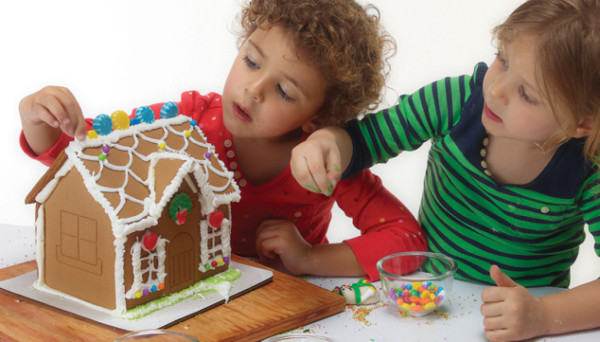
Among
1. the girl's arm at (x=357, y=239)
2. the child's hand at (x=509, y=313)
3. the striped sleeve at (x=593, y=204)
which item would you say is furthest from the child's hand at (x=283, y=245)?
the striped sleeve at (x=593, y=204)

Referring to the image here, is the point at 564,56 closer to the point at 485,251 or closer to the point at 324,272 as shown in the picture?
the point at 485,251

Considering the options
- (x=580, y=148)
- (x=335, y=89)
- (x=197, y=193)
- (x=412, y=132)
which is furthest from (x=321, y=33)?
(x=580, y=148)

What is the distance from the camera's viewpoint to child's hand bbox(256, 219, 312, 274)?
1.25 meters

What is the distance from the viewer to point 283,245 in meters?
1.26

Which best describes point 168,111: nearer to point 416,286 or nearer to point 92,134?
point 92,134

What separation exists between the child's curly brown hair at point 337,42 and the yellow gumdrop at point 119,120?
324 millimetres

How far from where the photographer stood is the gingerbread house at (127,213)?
1001mm

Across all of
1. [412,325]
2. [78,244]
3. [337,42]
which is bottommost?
[412,325]

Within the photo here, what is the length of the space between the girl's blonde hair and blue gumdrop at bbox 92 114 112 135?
2.04 feet

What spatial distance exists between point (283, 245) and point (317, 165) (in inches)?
9.5

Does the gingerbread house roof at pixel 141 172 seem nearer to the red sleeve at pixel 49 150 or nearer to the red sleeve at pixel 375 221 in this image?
the red sleeve at pixel 49 150

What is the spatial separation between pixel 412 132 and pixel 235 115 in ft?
1.03

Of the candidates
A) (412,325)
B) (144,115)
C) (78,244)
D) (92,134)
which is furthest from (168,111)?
(412,325)

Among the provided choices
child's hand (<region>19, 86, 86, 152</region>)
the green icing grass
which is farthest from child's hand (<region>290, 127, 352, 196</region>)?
child's hand (<region>19, 86, 86, 152</region>)
